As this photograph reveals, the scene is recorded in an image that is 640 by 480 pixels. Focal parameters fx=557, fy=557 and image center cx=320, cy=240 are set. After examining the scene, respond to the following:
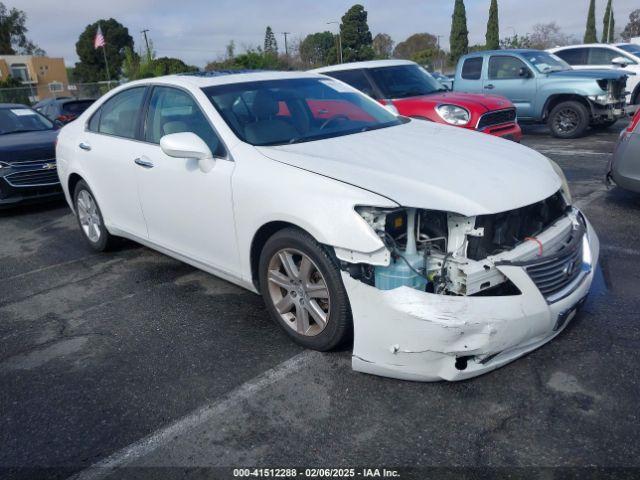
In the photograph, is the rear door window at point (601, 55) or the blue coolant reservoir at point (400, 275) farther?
the rear door window at point (601, 55)

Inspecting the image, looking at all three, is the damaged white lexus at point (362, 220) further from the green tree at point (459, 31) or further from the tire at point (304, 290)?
the green tree at point (459, 31)

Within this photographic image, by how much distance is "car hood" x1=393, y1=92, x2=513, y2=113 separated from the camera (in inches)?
307

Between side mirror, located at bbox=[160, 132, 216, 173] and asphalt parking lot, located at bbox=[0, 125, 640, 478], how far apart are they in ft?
3.81

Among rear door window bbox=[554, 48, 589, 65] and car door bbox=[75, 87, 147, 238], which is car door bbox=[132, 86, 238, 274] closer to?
car door bbox=[75, 87, 147, 238]

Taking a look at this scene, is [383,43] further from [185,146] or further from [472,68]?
[185,146]

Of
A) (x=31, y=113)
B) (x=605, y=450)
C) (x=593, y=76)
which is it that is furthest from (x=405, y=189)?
(x=593, y=76)

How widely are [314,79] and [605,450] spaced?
3.42m

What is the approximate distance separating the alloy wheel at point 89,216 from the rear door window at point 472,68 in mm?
9328

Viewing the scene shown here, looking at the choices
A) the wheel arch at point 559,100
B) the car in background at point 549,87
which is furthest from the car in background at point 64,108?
the wheel arch at point 559,100

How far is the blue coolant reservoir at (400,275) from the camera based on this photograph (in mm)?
2727

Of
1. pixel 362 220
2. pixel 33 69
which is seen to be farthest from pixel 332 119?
pixel 33 69

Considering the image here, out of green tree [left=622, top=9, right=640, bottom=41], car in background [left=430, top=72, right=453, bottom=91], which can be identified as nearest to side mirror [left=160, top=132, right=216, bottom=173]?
car in background [left=430, top=72, right=453, bottom=91]

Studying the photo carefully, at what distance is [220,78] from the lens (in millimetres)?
4230

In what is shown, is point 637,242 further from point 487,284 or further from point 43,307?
point 43,307
